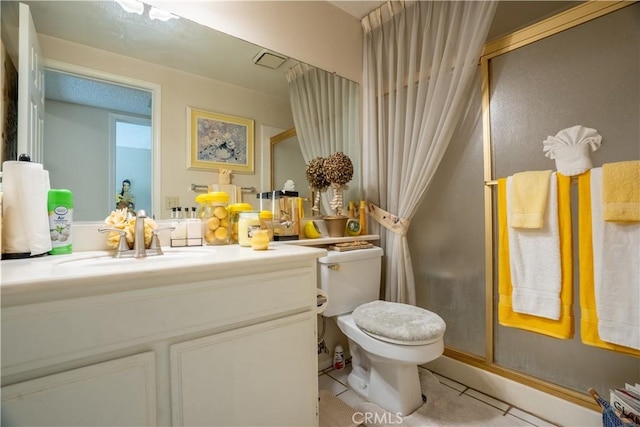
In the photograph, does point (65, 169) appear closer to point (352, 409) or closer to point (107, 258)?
point (107, 258)

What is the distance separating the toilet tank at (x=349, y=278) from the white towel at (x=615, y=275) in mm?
941

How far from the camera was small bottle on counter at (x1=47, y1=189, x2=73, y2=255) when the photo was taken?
939 mm

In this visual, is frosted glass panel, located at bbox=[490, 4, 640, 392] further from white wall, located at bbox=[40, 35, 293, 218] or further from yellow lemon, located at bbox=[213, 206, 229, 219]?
yellow lemon, located at bbox=[213, 206, 229, 219]

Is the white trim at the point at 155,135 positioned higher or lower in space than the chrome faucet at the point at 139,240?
higher

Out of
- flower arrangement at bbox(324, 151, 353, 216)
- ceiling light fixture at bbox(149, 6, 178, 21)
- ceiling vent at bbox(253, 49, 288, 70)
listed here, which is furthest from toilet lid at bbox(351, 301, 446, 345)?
ceiling light fixture at bbox(149, 6, 178, 21)

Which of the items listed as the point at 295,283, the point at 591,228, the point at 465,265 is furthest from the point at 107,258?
the point at 591,228

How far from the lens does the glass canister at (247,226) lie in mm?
1165

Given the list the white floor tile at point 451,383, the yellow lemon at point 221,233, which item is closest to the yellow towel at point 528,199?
the white floor tile at point 451,383

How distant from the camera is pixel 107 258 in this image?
0.98m

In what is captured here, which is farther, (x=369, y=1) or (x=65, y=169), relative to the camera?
(x=369, y=1)

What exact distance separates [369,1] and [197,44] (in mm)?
Answer: 1156

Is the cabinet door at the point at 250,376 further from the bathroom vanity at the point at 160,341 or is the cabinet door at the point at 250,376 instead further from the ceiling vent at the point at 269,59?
the ceiling vent at the point at 269,59

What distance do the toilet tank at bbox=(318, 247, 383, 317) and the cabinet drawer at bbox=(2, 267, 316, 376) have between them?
514mm

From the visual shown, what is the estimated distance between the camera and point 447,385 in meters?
1.55
